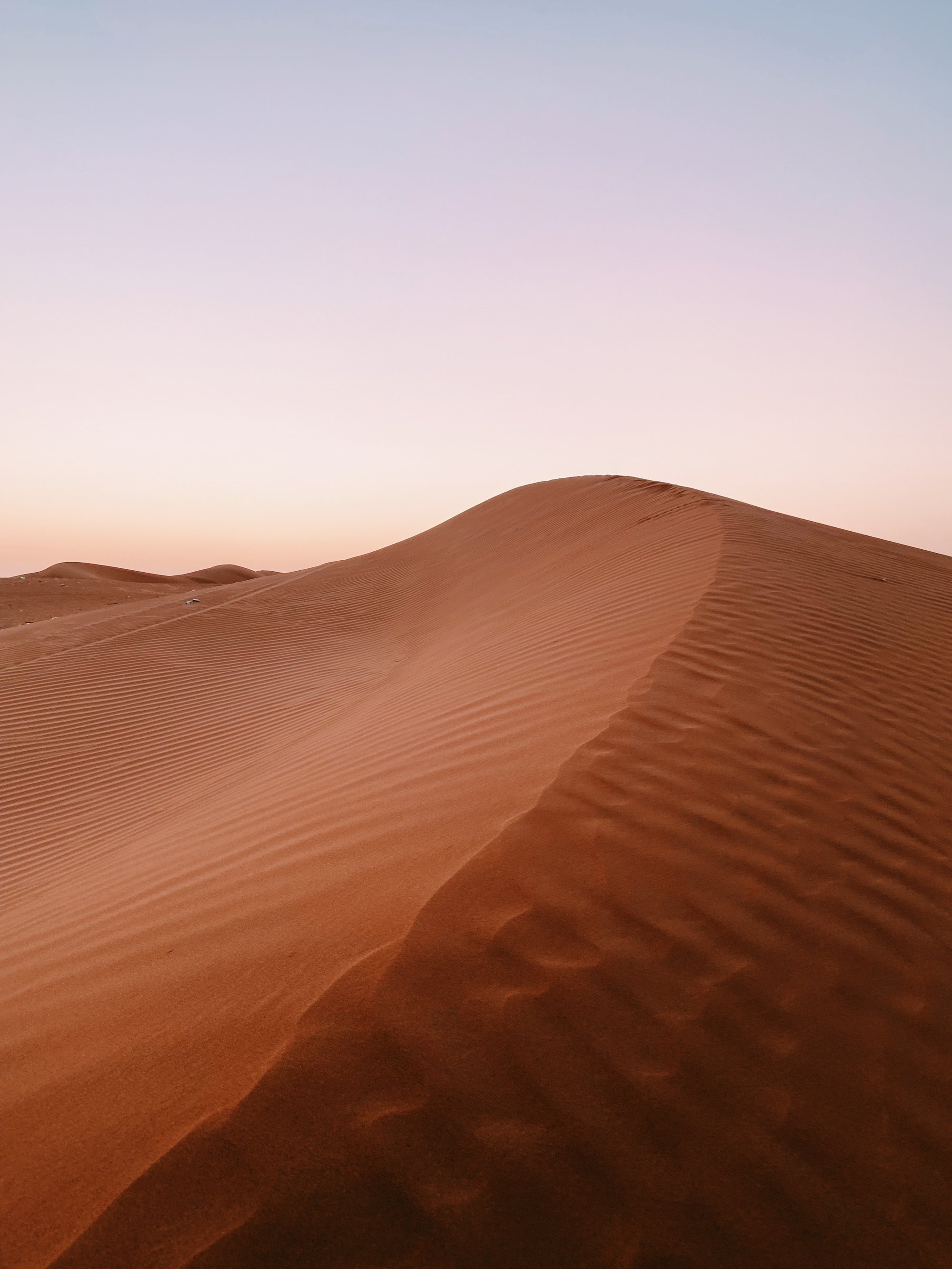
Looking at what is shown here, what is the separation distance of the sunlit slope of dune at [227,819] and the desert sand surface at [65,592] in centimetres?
779

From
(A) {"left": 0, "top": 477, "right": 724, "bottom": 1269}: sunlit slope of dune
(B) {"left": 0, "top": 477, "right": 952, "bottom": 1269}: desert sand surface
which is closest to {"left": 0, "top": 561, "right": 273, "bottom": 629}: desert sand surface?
(A) {"left": 0, "top": 477, "right": 724, "bottom": 1269}: sunlit slope of dune

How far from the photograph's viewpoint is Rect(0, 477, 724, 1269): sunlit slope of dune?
173 cm

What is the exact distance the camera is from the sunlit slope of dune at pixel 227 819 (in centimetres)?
173

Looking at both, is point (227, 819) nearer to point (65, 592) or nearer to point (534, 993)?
point (534, 993)

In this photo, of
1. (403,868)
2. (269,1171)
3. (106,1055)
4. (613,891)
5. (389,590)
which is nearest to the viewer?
(269,1171)

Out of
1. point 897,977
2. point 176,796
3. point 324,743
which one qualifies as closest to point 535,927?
point 897,977

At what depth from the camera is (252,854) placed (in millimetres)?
3242

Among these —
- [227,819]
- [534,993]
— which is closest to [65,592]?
[227,819]

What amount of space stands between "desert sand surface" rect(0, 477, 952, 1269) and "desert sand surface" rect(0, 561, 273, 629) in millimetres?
13179

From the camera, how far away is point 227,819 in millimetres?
4242

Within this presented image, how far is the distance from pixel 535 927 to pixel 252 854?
1580 millimetres

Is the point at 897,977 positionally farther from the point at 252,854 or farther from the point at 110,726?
the point at 110,726

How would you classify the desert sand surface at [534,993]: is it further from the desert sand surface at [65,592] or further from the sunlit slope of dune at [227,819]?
the desert sand surface at [65,592]

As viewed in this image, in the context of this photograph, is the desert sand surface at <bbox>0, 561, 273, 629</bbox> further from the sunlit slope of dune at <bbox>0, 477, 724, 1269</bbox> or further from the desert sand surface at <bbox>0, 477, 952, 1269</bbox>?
the desert sand surface at <bbox>0, 477, 952, 1269</bbox>
